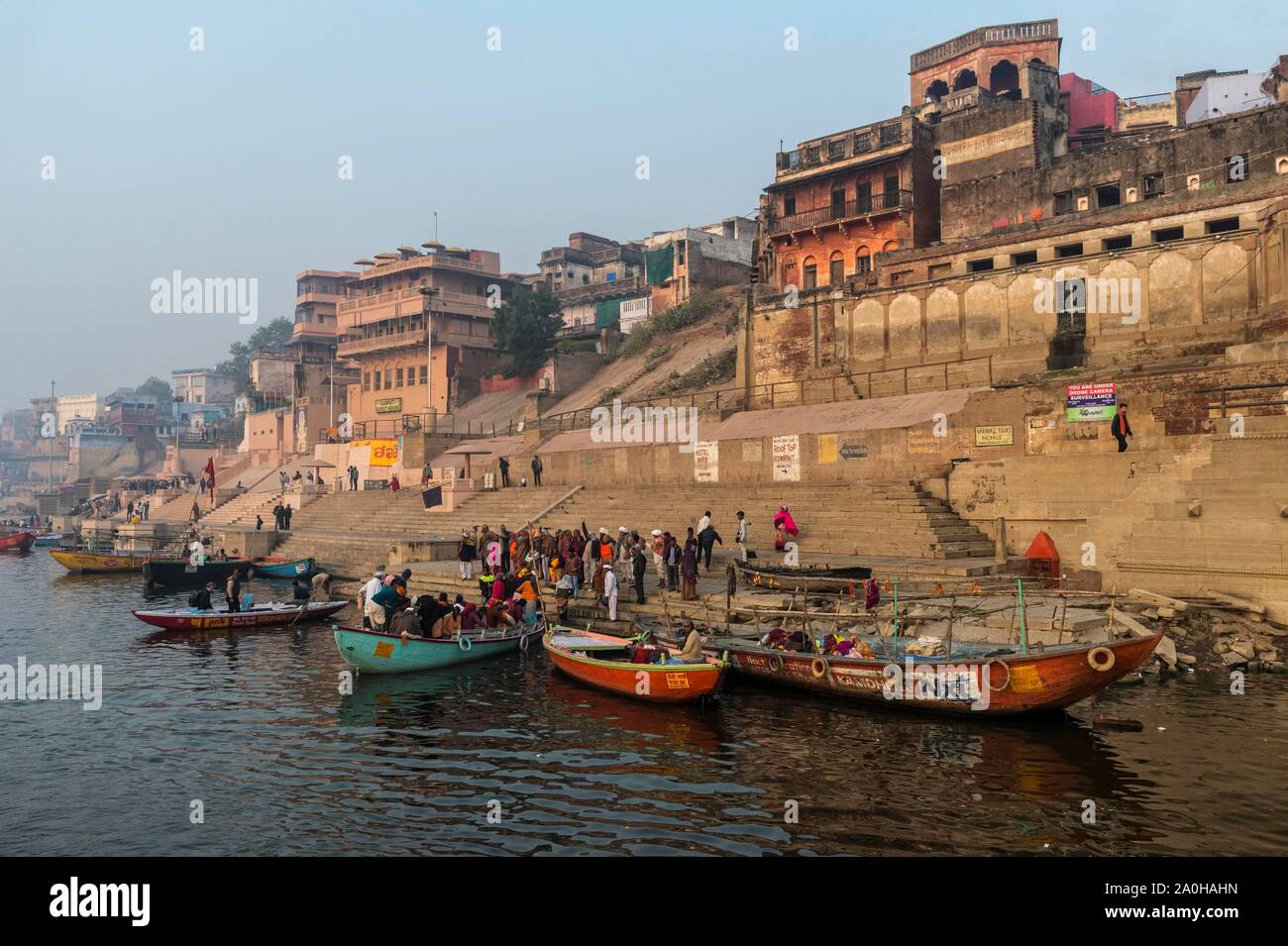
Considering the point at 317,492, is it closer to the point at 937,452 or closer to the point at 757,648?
the point at 937,452

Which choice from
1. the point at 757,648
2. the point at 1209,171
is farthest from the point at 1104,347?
the point at 757,648

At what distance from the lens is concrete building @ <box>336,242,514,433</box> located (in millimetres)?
58188

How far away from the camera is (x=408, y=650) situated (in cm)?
1642

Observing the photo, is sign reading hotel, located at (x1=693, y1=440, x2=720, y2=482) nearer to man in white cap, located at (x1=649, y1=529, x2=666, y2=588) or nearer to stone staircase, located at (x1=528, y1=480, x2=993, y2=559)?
stone staircase, located at (x1=528, y1=480, x2=993, y2=559)

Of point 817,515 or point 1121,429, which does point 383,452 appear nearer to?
point 817,515

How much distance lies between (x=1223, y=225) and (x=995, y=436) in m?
10.6

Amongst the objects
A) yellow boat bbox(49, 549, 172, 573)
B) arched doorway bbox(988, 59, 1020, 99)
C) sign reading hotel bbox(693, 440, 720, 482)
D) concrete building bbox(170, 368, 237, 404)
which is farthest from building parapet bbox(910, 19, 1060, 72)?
concrete building bbox(170, 368, 237, 404)

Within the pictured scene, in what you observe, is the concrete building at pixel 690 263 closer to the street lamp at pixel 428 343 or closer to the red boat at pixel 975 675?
the street lamp at pixel 428 343

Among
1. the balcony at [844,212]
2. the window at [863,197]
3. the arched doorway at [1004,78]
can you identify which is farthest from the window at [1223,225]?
the arched doorway at [1004,78]

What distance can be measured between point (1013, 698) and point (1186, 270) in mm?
20049

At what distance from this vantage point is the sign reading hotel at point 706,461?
30.6 m

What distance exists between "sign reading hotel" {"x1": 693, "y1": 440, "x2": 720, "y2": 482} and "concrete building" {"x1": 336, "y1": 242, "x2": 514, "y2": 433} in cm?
2872

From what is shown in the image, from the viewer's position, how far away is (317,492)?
1875 inches
